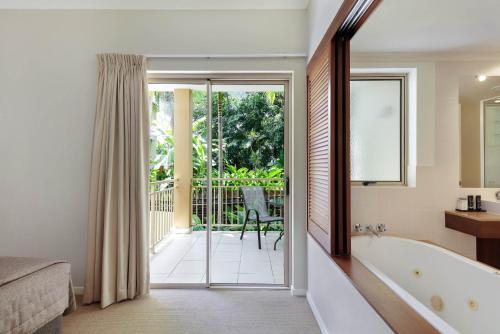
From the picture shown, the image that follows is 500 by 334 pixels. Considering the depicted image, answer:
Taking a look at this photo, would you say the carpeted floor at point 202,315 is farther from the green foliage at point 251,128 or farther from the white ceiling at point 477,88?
the white ceiling at point 477,88

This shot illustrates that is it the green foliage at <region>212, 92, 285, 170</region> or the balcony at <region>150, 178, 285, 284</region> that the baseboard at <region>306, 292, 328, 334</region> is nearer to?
the balcony at <region>150, 178, 285, 284</region>

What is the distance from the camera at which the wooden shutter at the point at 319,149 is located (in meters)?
1.94

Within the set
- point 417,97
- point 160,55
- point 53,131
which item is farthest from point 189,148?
point 417,97

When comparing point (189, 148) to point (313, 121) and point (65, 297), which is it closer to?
point (313, 121)

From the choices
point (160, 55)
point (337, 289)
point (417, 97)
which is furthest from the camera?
point (160, 55)

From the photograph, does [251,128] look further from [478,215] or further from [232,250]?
[478,215]

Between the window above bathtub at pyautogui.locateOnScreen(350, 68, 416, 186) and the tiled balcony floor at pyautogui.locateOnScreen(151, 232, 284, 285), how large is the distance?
1231mm

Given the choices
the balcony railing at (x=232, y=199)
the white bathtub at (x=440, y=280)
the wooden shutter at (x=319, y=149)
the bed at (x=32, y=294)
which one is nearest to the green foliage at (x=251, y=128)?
the balcony railing at (x=232, y=199)

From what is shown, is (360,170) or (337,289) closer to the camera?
(337,289)

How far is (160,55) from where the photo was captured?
8.56 feet

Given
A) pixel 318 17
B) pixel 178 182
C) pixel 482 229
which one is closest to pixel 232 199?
pixel 178 182

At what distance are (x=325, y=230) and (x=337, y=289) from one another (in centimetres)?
42

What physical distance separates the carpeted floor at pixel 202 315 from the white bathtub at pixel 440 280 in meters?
0.82

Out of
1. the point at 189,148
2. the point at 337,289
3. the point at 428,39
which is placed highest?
the point at 428,39
